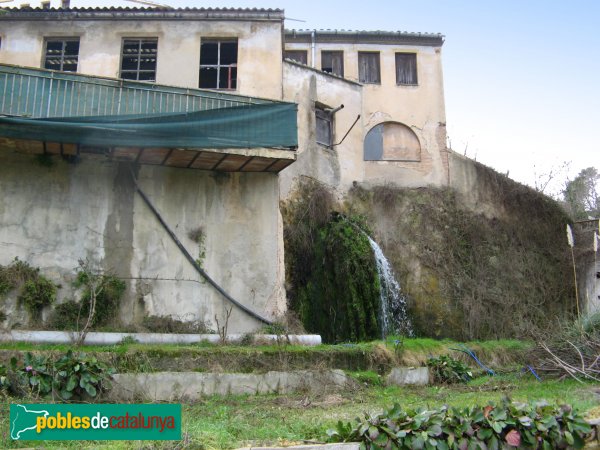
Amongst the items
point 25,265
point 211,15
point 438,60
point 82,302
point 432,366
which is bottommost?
point 432,366

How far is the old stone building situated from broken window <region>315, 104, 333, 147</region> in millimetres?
675

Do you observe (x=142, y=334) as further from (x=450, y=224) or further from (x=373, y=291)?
(x=450, y=224)

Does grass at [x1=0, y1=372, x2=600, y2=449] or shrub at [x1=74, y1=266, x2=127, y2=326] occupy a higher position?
shrub at [x1=74, y1=266, x2=127, y2=326]

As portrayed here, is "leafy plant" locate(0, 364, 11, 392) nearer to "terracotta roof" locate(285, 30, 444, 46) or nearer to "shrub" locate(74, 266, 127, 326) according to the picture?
"shrub" locate(74, 266, 127, 326)

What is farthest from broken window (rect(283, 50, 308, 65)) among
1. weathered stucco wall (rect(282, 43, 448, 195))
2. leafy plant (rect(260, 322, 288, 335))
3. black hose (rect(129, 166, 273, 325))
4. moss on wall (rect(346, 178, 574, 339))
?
leafy plant (rect(260, 322, 288, 335))

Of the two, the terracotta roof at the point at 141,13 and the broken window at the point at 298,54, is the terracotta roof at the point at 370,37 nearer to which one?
the broken window at the point at 298,54

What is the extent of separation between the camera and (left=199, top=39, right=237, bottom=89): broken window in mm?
18047

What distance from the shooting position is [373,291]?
55.8ft

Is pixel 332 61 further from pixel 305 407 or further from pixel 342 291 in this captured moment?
pixel 305 407

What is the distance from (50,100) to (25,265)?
3.80 m

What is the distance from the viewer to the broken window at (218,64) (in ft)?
59.2

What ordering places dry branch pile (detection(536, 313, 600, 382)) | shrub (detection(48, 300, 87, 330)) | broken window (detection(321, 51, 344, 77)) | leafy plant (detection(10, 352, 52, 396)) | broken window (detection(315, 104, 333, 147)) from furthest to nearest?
1. broken window (detection(321, 51, 344, 77))
2. broken window (detection(315, 104, 333, 147))
3. shrub (detection(48, 300, 87, 330))
4. dry branch pile (detection(536, 313, 600, 382))
5. leafy plant (detection(10, 352, 52, 396))

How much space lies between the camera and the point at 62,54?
Result: 18.1 metres

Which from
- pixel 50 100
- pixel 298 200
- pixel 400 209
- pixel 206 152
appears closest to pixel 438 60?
pixel 400 209
